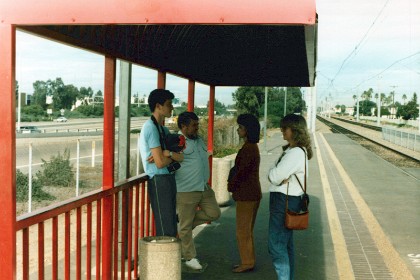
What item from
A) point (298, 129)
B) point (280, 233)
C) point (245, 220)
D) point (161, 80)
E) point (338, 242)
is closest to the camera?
point (298, 129)

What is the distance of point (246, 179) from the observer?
6449mm

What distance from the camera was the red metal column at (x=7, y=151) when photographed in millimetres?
3645

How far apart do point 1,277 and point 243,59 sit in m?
4.54

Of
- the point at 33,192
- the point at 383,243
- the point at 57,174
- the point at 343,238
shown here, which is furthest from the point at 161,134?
the point at 57,174

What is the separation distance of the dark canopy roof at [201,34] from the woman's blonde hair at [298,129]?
0.59m

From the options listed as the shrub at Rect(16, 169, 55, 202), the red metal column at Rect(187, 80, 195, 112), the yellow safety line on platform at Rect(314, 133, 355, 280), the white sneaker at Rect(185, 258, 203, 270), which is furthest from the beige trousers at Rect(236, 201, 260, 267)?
the shrub at Rect(16, 169, 55, 202)

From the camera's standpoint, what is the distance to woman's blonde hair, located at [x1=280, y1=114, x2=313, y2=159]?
5398 millimetres

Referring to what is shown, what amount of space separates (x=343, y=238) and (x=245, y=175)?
307 centimetres

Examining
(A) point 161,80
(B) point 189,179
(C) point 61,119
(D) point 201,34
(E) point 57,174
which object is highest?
(D) point 201,34

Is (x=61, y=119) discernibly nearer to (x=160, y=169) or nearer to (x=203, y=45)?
(x=203, y=45)

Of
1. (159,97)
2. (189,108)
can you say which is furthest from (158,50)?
(189,108)

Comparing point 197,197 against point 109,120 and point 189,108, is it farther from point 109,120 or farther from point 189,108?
point 189,108

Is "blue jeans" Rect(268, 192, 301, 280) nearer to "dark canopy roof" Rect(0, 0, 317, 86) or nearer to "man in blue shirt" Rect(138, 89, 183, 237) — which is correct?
"man in blue shirt" Rect(138, 89, 183, 237)

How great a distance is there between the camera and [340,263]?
24.2 ft
